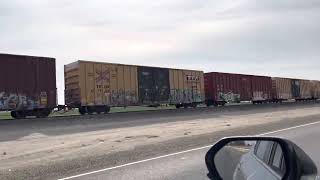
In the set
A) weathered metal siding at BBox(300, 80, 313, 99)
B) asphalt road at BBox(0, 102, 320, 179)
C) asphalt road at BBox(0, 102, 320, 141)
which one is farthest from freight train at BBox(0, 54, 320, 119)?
weathered metal siding at BBox(300, 80, 313, 99)

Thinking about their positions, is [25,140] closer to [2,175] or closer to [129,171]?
[2,175]

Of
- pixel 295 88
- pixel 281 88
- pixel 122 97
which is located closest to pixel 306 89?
pixel 295 88

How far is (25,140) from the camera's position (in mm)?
23391

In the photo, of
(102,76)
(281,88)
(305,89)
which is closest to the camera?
(102,76)

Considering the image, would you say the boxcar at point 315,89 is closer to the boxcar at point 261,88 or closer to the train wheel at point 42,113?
the boxcar at point 261,88

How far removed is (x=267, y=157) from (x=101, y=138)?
1944 cm

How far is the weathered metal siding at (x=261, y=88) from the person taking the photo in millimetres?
59812

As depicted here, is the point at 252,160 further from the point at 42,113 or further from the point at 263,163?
the point at 42,113

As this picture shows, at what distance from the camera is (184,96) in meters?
47.4

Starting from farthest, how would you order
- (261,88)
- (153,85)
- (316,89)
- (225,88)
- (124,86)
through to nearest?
(316,89), (261,88), (225,88), (153,85), (124,86)

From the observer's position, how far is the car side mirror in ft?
10.4

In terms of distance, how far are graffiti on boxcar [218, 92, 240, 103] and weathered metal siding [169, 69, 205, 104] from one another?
2.89 meters

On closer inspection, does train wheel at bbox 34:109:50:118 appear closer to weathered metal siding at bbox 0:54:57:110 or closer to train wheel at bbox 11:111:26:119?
weathered metal siding at bbox 0:54:57:110

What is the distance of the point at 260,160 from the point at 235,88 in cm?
5201
